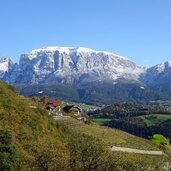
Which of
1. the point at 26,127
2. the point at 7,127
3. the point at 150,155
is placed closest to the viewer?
the point at 7,127

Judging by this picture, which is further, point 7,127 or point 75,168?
point 7,127

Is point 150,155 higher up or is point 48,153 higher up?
point 48,153

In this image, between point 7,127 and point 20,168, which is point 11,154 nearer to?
point 20,168

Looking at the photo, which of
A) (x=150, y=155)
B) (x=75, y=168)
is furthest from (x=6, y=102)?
(x=75, y=168)

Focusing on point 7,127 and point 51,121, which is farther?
point 51,121

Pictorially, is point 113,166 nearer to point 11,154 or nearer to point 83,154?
point 83,154

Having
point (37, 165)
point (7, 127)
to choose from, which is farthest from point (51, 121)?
point (37, 165)

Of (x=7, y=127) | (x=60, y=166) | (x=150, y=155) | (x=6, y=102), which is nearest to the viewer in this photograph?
(x=60, y=166)

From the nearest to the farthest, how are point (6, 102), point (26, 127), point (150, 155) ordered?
1. point (26, 127)
2. point (6, 102)
3. point (150, 155)

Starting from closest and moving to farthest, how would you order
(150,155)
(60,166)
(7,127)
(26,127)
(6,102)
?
(60,166), (7,127), (26,127), (6,102), (150,155)

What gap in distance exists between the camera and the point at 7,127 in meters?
77.8

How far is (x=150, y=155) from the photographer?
315 feet

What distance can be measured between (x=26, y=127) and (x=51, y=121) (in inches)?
530

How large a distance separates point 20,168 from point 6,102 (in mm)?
37699
